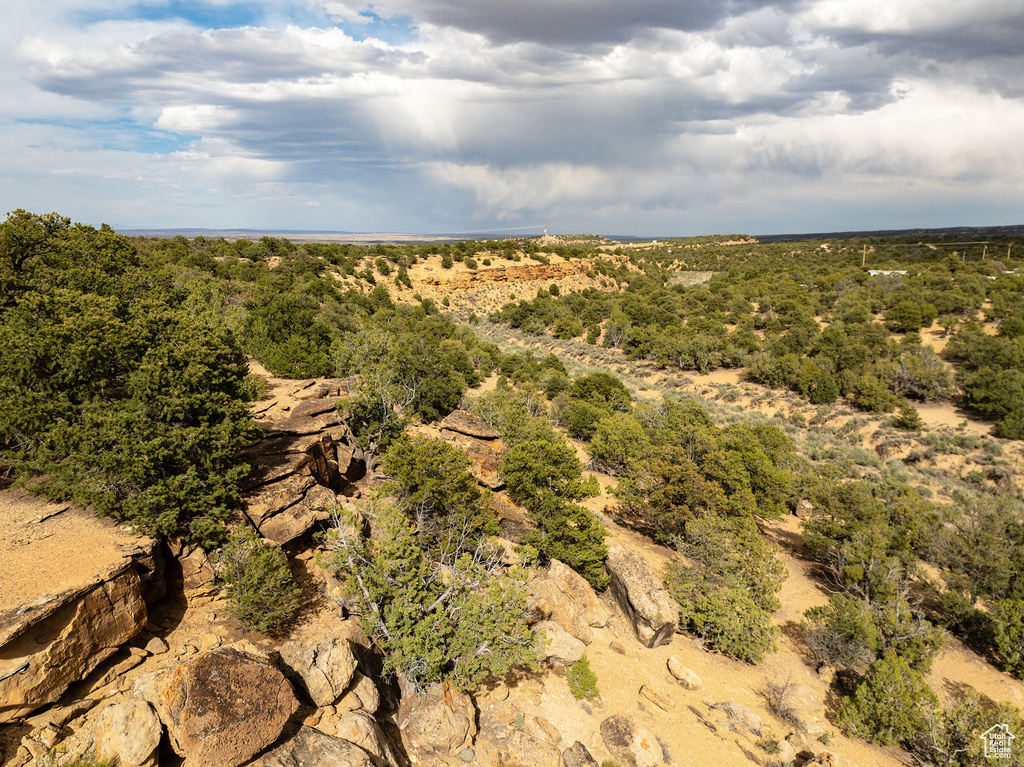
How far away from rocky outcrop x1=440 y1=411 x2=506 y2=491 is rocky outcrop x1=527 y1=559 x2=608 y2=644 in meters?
4.12

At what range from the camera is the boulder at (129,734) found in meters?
6.77

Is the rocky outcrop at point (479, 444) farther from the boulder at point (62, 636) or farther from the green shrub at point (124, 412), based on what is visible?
the boulder at point (62, 636)

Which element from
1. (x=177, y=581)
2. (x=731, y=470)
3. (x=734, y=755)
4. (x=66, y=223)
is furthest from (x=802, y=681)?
(x=66, y=223)

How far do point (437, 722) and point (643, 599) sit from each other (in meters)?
6.99

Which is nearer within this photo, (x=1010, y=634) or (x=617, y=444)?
(x=1010, y=634)

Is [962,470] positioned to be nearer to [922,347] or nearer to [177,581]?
[922,347]

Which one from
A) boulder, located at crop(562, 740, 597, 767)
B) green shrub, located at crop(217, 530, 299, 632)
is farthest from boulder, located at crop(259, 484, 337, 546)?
boulder, located at crop(562, 740, 597, 767)

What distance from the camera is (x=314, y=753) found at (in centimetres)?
759

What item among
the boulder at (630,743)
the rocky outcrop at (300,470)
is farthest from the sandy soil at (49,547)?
the boulder at (630,743)

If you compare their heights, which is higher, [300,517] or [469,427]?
[469,427]

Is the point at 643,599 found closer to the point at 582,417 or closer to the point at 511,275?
the point at 582,417

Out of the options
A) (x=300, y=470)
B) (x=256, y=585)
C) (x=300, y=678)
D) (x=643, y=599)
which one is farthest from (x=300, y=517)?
(x=643, y=599)

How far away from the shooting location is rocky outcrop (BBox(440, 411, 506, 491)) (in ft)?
59.0

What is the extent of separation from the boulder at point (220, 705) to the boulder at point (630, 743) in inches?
258
